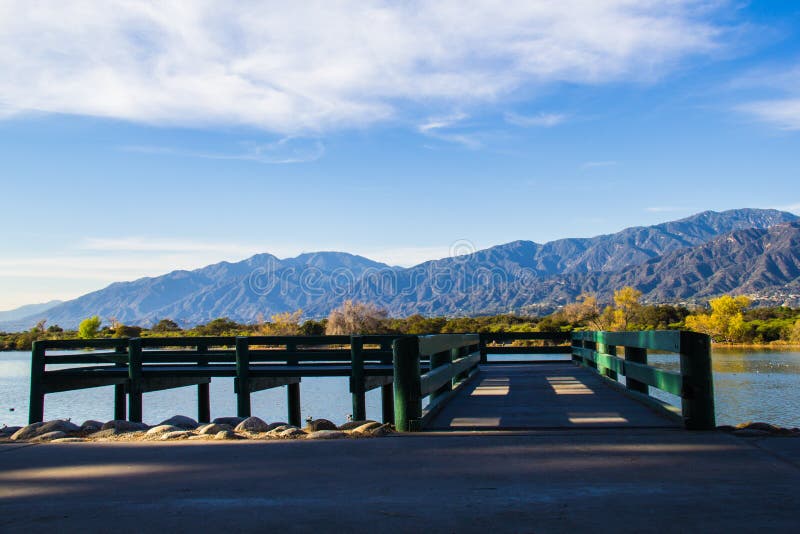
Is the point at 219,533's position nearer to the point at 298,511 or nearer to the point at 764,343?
the point at 298,511

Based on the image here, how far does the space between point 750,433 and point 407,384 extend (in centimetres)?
321

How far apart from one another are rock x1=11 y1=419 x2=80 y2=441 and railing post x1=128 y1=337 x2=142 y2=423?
5.74 meters

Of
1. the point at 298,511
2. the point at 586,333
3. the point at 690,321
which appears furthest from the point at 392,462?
the point at 690,321

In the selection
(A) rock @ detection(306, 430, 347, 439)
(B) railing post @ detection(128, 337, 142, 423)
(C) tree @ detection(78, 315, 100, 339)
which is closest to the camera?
(A) rock @ detection(306, 430, 347, 439)

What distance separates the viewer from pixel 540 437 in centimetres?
698

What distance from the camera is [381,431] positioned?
25.1 feet

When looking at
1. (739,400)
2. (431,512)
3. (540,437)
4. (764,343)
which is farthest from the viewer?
(764,343)

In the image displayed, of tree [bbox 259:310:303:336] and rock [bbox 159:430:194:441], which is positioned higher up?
tree [bbox 259:310:303:336]

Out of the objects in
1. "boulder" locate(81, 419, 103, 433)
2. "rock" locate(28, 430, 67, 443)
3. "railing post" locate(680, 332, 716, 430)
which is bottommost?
"boulder" locate(81, 419, 103, 433)

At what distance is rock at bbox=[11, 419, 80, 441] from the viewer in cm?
905

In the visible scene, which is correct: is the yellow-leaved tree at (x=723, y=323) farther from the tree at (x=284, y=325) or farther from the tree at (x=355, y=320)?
the tree at (x=284, y=325)

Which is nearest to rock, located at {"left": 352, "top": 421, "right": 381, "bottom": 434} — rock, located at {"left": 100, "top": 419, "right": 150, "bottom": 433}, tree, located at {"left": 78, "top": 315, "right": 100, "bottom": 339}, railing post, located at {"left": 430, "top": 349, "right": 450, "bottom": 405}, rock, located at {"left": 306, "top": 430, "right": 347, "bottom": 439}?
rock, located at {"left": 306, "top": 430, "right": 347, "bottom": 439}

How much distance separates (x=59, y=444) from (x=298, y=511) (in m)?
4.17

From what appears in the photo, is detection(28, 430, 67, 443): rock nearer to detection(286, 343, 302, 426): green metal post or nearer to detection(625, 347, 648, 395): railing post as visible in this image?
detection(625, 347, 648, 395): railing post
